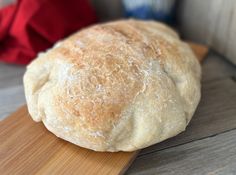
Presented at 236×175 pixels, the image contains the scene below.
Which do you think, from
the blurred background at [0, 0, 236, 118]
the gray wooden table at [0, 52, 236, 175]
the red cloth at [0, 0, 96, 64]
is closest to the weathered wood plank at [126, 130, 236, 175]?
the gray wooden table at [0, 52, 236, 175]

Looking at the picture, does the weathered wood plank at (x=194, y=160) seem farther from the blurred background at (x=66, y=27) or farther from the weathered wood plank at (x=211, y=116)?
the blurred background at (x=66, y=27)

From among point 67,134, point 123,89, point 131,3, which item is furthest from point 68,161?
point 131,3

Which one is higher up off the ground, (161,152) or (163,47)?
(163,47)

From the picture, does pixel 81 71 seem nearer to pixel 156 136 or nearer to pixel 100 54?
pixel 100 54

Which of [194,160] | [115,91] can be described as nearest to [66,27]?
[115,91]

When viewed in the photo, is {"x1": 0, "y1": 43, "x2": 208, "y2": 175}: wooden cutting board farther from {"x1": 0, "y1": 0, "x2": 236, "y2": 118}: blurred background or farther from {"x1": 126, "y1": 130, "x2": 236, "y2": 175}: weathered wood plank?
{"x1": 0, "y1": 0, "x2": 236, "y2": 118}: blurred background

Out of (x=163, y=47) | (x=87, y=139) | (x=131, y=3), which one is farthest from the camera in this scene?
(x=131, y=3)

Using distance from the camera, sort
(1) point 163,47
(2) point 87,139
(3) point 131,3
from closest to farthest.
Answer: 1. (2) point 87,139
2. (1) point 163,47
3. (3) point 131,3
